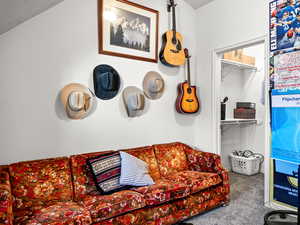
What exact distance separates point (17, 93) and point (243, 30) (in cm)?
269

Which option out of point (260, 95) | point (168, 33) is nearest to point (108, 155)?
point (168, 33)

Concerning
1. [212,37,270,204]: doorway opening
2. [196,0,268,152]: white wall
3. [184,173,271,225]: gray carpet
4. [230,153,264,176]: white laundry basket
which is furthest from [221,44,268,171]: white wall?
[184,173,271,225]: gray carpet

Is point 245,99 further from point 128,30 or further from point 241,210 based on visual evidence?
point 128,30

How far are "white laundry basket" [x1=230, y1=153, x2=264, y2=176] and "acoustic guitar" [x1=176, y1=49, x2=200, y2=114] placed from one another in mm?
1295

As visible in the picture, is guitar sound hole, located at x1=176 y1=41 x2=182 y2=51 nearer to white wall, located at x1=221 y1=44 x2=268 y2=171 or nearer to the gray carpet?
white wall, located at x1=221 y1=44 x2=268 y2=171

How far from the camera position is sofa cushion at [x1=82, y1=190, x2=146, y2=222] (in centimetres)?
164

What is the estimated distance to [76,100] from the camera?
7.28ft

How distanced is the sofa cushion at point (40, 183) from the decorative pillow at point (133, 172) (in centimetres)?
51

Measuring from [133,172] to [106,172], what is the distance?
27 centimetres

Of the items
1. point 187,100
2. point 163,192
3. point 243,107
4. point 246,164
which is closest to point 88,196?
point 163,192

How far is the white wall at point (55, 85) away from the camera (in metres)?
1.98

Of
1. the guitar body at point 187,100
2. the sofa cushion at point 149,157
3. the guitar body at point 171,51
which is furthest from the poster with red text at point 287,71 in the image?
the sofa cushion at point 149,157

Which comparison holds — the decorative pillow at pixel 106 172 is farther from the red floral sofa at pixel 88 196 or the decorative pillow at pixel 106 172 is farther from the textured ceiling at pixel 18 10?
the textured ceiling at pixel 18 10

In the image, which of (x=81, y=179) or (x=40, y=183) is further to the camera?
(x=81, y=179)
